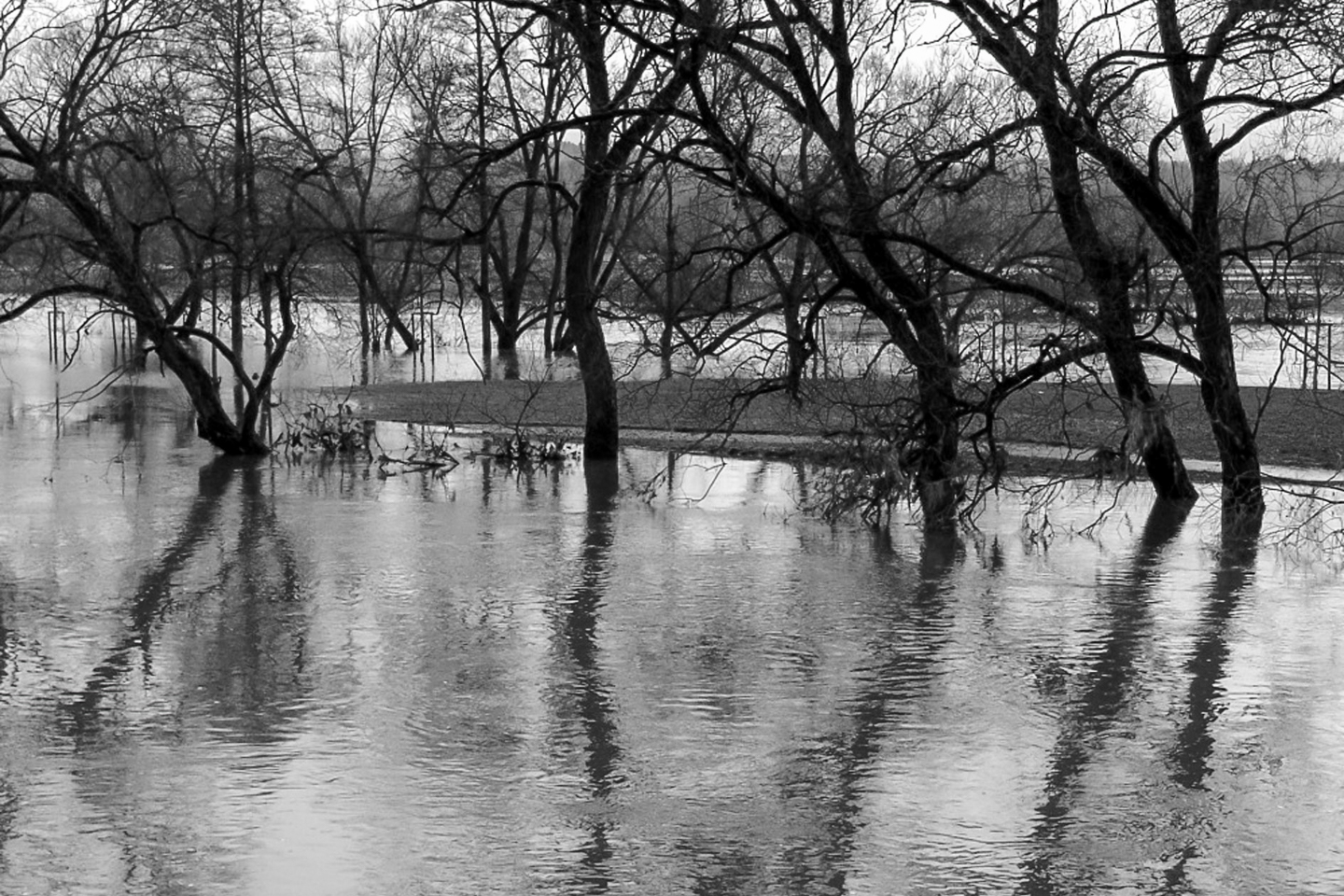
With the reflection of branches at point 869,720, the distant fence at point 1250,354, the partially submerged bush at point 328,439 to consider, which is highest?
the distant fence at point 1250,354

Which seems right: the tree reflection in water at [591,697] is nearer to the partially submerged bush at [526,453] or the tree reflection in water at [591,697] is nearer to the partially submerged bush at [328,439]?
the partially submerged bush at [526,453]

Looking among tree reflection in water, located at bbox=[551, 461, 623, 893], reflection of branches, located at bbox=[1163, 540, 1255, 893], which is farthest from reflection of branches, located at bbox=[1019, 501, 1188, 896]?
tree reflection in water, located at bbox=[551, 461, 623, 893]

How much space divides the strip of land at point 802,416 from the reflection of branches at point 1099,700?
3.24 m

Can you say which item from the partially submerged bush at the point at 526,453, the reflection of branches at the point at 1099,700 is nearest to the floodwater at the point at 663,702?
the reflection of branches at the point at 1099,700

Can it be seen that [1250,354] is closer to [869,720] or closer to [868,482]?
[868,482]

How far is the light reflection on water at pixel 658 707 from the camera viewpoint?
7.90m

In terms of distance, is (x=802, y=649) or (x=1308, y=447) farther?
(x=1308, y=447)

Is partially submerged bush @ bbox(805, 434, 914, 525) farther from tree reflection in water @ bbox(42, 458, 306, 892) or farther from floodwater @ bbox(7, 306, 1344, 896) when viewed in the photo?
tree reflection in water @ bbox(42, 458, 306, 892)

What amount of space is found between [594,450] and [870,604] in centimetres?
961

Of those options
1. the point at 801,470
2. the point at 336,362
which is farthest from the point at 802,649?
the point at 336,362

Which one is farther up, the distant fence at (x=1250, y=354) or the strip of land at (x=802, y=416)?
the distant fence at (x=1250, y=354)

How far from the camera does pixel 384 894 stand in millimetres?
7426

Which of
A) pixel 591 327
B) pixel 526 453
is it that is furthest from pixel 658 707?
pixel 591 327

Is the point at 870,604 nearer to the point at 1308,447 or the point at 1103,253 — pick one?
the point at 1103,253
